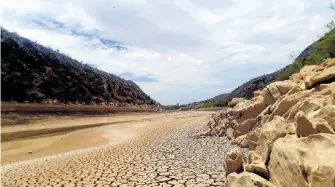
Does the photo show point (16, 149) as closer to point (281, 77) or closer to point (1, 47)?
point (281, 77)

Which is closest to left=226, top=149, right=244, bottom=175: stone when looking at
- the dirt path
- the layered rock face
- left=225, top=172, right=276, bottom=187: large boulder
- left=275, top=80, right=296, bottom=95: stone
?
the layered rock face

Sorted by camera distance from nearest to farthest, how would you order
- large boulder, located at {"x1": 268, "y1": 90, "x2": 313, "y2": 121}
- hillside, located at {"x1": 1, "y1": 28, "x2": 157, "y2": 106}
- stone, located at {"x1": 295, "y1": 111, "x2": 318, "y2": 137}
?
stone, located at {"x1": 295, "y1": 111, "x2": 318, "y2": 137}
large boulder, located at {"x1": 268, "y1": 90, "x2": 313, "y2": 121}
hillside, located at {"x1": 1, "y1": 28, "x2": 157, "y2": 106}

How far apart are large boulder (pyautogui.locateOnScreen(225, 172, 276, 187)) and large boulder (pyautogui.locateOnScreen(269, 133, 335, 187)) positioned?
20cm

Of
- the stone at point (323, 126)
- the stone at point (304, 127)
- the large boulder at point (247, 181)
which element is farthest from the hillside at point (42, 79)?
the stone at point (323, 126)

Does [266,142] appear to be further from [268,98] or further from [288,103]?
[268,98]

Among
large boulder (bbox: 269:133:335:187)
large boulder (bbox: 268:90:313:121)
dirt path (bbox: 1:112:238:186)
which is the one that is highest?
large boulder (bbox: 268:90:313:121)

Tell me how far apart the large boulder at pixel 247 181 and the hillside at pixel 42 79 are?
28.7m

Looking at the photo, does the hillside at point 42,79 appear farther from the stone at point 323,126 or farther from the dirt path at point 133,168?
the stone at point 323,126

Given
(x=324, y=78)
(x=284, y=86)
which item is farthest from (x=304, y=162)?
(x=284, y=86)

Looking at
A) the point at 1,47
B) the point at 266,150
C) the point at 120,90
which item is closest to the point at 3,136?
the point at 266,150

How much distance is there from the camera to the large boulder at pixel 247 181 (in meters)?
3.80

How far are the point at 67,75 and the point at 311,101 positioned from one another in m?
40.6

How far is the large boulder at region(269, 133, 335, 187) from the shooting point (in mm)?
3035

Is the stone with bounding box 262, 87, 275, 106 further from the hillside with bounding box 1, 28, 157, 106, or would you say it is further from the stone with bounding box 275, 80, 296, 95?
the hillside with bounding box 1, 28, 157, 106
